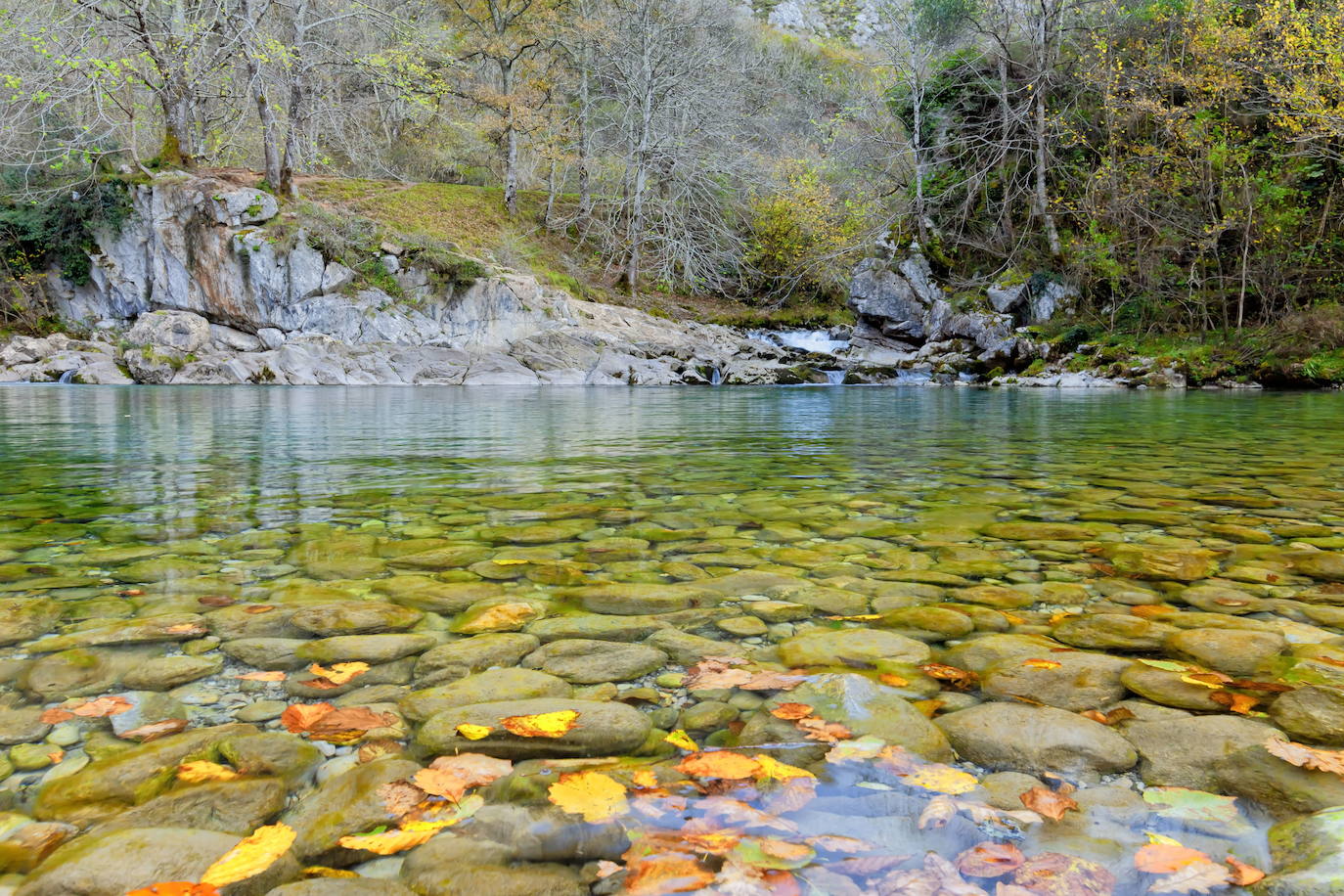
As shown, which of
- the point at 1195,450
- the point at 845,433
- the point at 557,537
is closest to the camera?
the point at 557,537

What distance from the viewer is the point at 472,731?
148 cm

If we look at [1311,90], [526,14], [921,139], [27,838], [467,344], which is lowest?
[27,838]

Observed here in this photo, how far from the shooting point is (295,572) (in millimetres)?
2678

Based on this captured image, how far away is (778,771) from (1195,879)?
59cm

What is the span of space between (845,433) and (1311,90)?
32.3ft

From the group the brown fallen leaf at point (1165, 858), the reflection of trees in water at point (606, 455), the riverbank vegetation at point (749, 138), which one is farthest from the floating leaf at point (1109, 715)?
the riverbank vegetation at point (749, 138)

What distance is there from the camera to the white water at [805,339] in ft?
81.5

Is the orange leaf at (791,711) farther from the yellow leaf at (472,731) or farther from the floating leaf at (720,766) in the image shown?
the yellow leaf at (472,731)

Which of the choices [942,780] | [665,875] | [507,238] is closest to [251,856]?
[665,875]

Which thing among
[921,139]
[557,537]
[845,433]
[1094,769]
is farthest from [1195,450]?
[921,139]

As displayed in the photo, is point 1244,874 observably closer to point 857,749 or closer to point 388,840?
point 857,749

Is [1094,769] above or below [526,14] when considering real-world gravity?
below

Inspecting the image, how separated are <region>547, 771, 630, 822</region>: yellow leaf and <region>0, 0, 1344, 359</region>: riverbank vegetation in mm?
13186

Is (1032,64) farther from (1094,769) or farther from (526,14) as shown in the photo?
(1094,769)
